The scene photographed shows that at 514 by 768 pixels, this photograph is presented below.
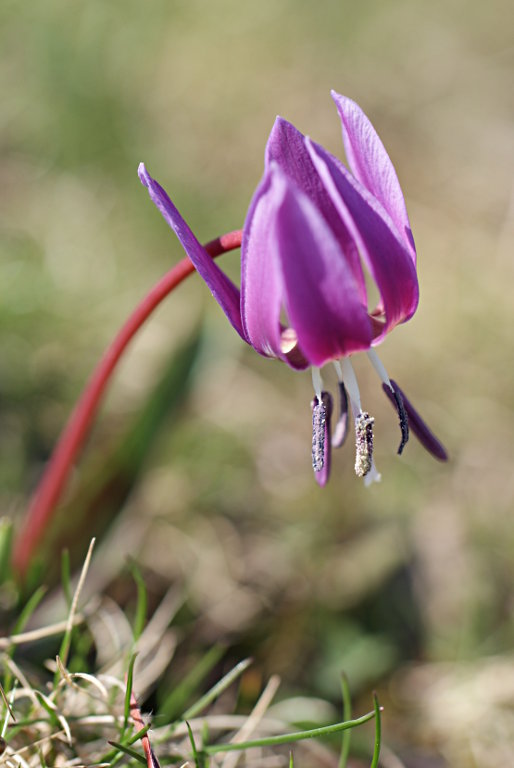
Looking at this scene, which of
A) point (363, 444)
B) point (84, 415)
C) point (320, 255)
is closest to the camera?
point (320, 255)

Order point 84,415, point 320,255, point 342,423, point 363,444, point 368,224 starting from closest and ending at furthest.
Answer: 1. point 320,255
2. point 368,224
3. point 363,444
4. point 342,423
5. point 84,415

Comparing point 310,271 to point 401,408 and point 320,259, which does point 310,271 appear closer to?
point 320,259

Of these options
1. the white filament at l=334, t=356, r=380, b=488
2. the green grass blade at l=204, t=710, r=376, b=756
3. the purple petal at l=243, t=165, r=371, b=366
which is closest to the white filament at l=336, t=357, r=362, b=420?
the white filament at l=334, t=356, r=380, b=488

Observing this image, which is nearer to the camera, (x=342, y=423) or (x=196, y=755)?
(x=196, y=755)

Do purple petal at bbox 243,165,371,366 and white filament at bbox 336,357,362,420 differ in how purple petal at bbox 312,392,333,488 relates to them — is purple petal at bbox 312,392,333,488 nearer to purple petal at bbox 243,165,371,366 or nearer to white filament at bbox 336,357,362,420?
white filament at bbox 336,357,362,420

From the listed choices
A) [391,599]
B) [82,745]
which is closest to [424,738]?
[391,599]

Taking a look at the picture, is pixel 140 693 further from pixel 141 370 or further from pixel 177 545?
pixel 141 370

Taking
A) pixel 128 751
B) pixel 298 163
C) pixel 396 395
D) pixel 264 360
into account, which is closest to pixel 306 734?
pixel 128 751
